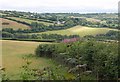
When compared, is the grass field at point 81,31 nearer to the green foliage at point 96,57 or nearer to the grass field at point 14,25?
the grass field at point 14,25

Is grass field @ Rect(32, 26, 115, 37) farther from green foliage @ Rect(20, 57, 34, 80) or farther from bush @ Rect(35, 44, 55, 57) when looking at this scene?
green foliage @ Rect(20, 57, 34, 80)

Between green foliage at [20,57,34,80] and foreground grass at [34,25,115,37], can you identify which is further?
foreground grass at [34,25,115,37]

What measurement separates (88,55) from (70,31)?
46.7 meters

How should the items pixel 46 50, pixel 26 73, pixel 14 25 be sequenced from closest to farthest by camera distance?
1. pixel 26 73
2. pixel 46 50
3. pixel 14 25

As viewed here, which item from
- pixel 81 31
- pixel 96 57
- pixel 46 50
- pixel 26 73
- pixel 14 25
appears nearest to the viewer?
pixel 26 73

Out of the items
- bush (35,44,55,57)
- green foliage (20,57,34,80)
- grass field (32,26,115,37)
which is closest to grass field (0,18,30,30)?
grass field (32,26,115,37)

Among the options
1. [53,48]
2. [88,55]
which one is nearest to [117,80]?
[88,55]

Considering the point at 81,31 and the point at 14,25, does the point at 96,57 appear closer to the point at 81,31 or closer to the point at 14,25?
the point at 14,25

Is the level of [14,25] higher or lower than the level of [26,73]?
lower

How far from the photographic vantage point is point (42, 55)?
133 feet

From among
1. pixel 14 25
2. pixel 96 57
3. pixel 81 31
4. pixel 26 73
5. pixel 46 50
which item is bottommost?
pixel 81 31

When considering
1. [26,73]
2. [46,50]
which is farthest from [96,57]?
[46,50]

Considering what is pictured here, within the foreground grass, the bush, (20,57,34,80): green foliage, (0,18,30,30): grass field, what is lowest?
the foreground grass

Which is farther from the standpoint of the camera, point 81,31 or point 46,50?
point 81,31
